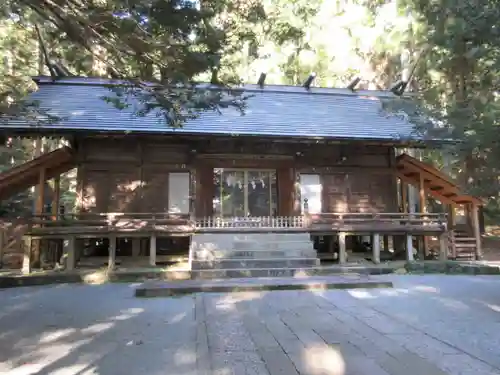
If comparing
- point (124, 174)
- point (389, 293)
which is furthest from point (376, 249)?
point (124, 174)

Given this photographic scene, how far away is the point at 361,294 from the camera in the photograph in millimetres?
7617

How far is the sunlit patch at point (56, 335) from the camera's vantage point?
477 centimetres

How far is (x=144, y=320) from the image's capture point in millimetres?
5699

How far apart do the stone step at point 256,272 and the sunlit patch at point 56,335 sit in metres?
4.65

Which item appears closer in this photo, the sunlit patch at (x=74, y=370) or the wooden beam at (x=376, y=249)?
the sunlit patch at (x=74, y=370)

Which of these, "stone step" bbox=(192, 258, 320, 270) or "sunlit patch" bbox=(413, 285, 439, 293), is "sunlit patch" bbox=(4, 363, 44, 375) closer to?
"stone step" bbox=(192, 258, 320, 270)

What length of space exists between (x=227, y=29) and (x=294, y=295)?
4783 millimetres

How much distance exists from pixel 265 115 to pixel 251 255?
569 centimetres

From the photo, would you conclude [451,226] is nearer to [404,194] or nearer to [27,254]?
[404,194]

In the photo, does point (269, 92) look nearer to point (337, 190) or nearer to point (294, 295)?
point (337, 190)

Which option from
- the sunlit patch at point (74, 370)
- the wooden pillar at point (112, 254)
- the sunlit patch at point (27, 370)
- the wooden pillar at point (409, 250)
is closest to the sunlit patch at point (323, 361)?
the sunlit patch at point (74, 370)

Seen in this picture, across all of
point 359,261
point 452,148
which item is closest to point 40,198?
point 359,261

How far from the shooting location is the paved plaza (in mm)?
3824

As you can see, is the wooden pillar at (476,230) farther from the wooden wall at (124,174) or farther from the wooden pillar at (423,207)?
the wooden wall at (124,174)
